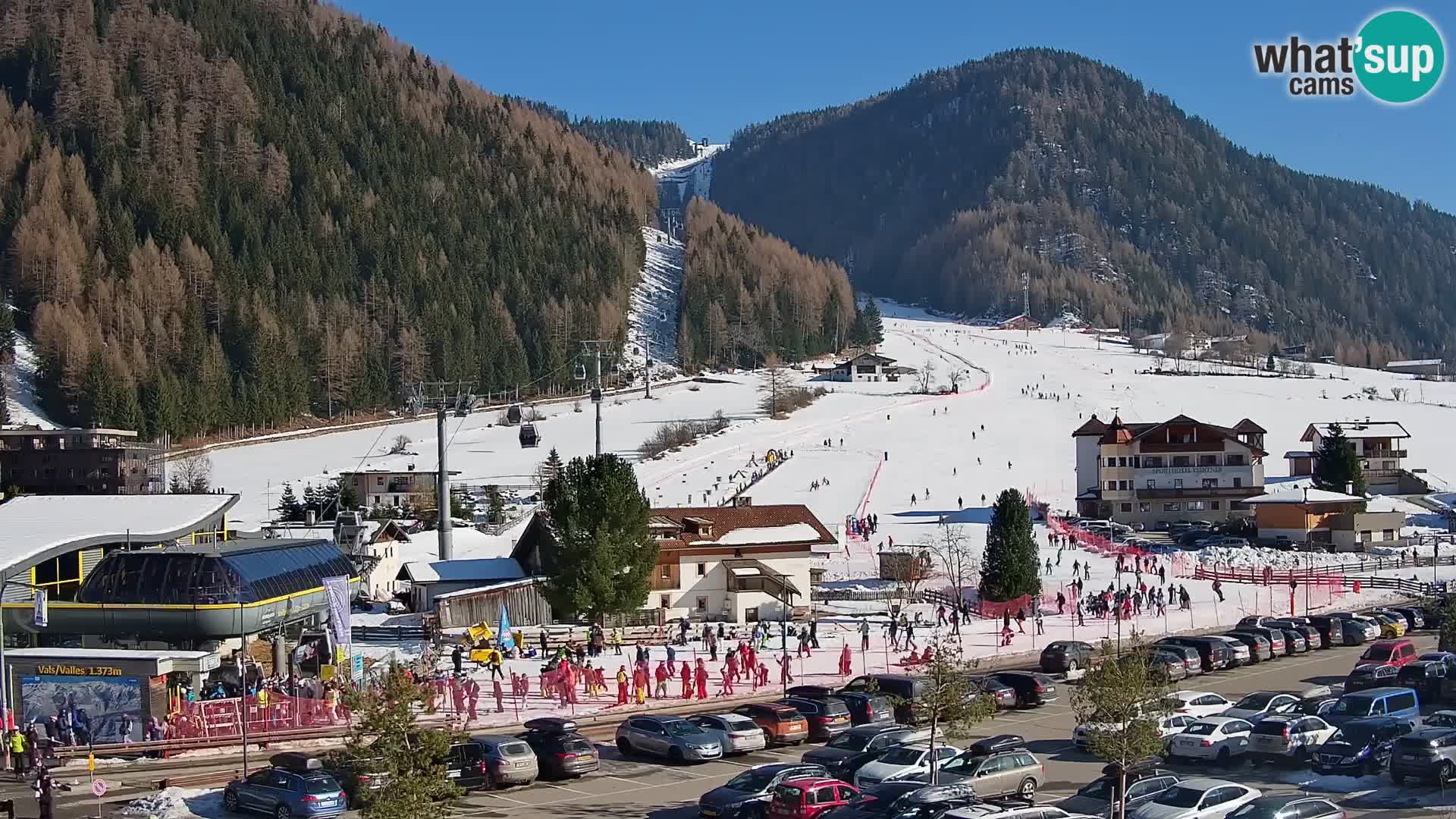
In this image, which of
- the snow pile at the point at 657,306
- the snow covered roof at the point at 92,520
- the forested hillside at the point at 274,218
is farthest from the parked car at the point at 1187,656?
the snow pile at the point at 657,306

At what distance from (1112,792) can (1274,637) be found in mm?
17391

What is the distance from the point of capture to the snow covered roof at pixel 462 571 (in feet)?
137

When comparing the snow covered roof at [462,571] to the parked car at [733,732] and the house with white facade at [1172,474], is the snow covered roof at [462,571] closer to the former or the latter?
the parked car at [733,732]

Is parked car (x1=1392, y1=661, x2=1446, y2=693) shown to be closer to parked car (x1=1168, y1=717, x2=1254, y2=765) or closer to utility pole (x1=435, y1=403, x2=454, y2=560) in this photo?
parked car (x1=1168, y1=717, x2=1254, y2=765)

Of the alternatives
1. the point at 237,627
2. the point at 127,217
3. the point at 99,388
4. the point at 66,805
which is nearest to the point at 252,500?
the point at 99,388

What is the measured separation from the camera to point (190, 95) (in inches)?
6383

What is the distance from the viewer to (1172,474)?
7044 cm

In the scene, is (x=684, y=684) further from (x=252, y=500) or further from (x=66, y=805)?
(x=252, y=500)

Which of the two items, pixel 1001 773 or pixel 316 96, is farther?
pixel 316 96

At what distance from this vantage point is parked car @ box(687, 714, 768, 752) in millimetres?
24203

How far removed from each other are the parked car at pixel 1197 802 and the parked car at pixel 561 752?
8187mm

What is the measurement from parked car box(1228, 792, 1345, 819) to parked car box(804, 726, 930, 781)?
218 inches

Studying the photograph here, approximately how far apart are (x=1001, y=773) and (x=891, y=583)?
27921mm

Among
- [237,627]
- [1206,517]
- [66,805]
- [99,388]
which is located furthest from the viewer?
[99,388]
